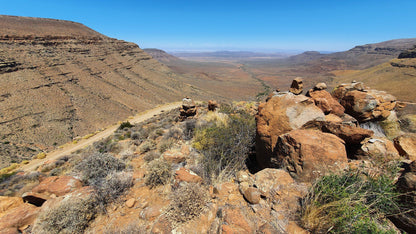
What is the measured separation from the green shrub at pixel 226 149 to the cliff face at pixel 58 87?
22.7 meters

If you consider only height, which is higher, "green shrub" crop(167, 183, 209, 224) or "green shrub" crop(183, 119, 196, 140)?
"green shrub" crop(167, 183, 209, 224)

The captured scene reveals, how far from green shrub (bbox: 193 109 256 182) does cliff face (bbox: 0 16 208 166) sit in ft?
74.4

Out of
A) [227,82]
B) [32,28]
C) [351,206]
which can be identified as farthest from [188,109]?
[227,82]

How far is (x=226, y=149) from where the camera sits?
14.7ft

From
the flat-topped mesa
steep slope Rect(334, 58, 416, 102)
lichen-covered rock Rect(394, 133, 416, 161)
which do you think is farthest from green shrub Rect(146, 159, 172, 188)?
the flat-topped mesa

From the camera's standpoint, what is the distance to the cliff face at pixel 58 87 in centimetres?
2203

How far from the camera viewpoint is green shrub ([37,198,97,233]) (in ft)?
9.50

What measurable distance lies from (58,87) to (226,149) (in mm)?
37993

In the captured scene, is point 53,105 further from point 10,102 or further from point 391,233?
point 391,233

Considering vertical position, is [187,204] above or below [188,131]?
above

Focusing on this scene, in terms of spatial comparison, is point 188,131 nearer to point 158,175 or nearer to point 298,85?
point 158,175

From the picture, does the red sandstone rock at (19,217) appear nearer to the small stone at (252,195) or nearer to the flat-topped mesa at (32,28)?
the small stone at (252,195)

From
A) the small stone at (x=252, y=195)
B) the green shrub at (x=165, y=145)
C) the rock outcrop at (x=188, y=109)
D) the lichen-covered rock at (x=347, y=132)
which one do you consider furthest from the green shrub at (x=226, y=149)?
the rock outcrop at (x=188, y=109)

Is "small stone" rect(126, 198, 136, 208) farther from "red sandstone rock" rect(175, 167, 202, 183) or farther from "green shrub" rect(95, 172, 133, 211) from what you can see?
"red sandstone rock" rect(175, 167, 202, 183)
